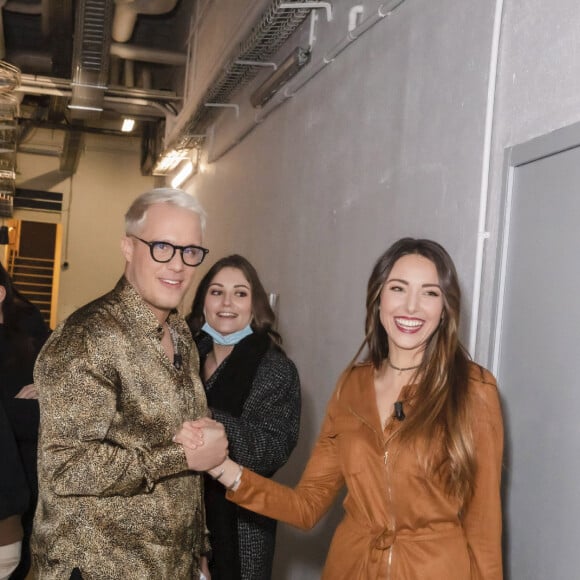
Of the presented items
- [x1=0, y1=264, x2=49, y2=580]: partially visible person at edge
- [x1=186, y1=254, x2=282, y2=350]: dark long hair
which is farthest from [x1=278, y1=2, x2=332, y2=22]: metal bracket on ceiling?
[x1=0, y1=264, x2=49, y2=580]: partially visible person at edge

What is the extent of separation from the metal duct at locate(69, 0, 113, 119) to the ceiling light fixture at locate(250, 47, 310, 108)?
1379 mm

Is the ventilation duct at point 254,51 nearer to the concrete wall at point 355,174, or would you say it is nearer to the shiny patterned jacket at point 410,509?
the concrete wall at point 355,174

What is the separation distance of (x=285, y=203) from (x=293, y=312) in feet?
2.24

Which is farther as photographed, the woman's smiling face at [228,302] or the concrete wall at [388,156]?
the woman's smiling face at [228,302]

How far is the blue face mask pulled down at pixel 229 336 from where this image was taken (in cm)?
295

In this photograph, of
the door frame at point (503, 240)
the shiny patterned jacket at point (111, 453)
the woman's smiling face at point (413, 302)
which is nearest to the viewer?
the shiny patterned jacket at point (111, 453)

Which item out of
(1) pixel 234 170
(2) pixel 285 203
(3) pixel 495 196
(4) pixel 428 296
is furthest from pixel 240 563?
(1) pixel 234 170

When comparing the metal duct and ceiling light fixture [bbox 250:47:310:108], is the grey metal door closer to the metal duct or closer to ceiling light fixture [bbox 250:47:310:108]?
ceiling light fixture [bbox 250:47:310:108]

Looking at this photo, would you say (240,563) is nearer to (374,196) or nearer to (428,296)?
(428,296)

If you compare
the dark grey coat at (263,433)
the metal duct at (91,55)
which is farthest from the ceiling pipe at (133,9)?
the dark grey coat at (263,433)

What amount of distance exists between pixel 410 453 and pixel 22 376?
Answer: 1801mm

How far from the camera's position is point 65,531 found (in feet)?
5.67

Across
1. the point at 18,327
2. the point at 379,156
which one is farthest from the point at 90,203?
the point at 379,156

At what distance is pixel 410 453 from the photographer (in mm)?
1844
